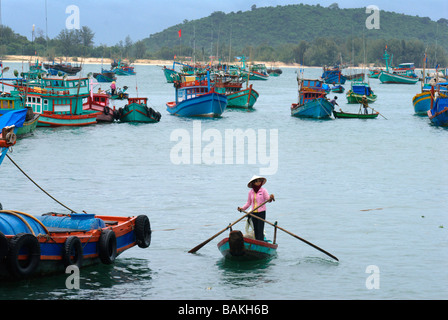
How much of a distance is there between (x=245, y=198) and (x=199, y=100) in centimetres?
3455

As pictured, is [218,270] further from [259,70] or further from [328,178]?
[259,70]

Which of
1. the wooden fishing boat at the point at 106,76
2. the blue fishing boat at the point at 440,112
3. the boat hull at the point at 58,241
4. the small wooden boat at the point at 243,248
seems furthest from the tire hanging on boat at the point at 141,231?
the wooden fishing boat at the point at 106,76

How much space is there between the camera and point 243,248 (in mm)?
17859

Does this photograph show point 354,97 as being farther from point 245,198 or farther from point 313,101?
point 245,198

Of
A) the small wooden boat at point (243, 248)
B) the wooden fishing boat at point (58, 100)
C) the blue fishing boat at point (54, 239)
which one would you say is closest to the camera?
the blue fishing boat at point (54, 239)

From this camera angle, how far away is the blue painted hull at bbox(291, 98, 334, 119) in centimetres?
6303

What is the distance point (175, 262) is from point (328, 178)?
15978mm

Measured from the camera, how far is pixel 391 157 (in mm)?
42406

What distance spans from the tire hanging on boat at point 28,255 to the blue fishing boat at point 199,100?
46421mm

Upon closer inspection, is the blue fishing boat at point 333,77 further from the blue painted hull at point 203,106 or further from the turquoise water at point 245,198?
the turquoise water at point 245,198

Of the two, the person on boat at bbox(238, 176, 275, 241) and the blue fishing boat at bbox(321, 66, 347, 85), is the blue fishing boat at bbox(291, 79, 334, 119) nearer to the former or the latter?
the person on boat at bbox(238, 176, 275, 241)

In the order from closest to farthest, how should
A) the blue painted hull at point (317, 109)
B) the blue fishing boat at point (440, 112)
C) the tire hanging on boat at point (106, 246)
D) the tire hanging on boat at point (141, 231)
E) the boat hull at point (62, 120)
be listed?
the tire hanging on boat at point (106, 246) → the tire hanging on boat at point (141, 231) → the boat hull at point (62, 120) → the blue fishing boat at point (440, 112) → the blue painted hull at point (317, 109)

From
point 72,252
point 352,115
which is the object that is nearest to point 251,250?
point 72,252

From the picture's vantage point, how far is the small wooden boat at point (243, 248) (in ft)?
58.1
